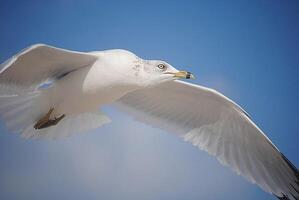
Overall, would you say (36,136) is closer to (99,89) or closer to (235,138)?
(99,89)

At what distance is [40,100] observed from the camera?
2.30 metres

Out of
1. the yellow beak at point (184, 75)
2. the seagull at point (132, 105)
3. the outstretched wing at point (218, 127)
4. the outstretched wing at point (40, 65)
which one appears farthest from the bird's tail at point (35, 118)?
the yellow beak at point (184, 75)

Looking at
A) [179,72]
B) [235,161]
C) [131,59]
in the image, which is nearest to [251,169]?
[235,161]

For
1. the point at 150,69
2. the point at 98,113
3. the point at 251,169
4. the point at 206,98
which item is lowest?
the point at 251,169

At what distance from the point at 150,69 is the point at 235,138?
0.81 meters

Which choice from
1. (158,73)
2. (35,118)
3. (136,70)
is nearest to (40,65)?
(35,118)

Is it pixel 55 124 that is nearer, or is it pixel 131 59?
pixel 131 59

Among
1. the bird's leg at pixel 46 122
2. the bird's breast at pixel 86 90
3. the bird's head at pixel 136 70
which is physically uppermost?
the bird's head at pixel 136 70

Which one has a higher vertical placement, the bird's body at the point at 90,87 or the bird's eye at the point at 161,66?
the bird's eye at the point at 161,66

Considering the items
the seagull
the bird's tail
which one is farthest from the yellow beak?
the bird's tail

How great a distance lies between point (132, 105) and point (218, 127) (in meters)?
0.54

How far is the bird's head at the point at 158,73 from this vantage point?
2113 millimetres

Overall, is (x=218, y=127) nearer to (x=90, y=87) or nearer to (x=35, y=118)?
(x=90, y=87)

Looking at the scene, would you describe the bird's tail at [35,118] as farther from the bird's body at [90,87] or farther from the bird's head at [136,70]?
the bird's head at [136,70]
